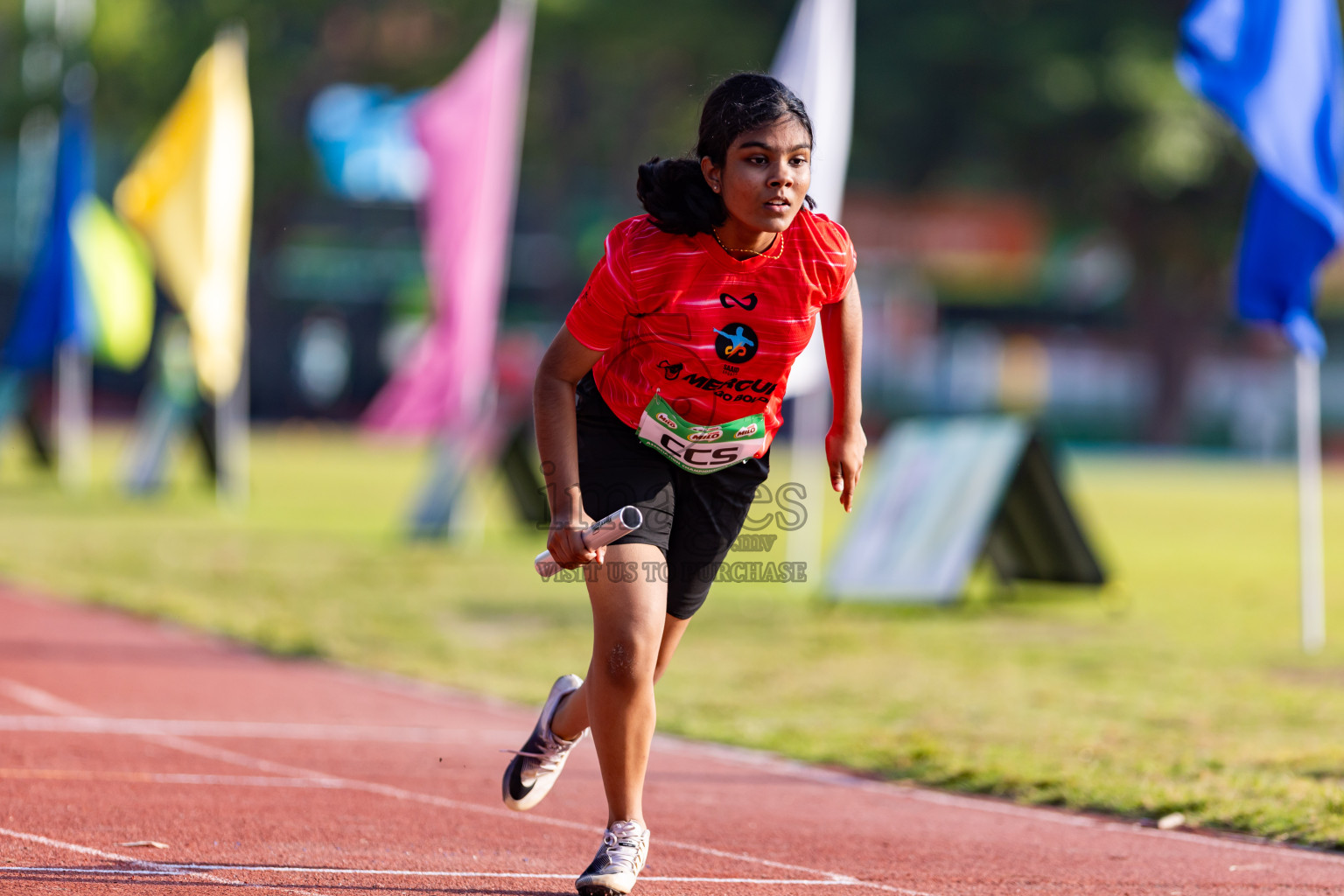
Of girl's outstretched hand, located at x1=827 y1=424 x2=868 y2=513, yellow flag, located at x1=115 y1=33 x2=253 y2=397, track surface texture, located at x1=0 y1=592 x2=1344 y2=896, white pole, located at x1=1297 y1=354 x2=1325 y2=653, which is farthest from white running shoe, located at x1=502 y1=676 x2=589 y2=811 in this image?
yellow flag, located at x1=115 y1=33 x2=253 y2=397

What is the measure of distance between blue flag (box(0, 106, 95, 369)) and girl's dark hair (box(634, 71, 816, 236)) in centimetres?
1888

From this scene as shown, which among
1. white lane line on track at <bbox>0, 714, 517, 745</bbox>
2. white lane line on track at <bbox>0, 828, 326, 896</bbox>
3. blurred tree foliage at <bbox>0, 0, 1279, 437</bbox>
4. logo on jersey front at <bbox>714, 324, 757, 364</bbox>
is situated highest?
blurred tree foliage at <bbox>0, 0, 1279, 437</bbox>

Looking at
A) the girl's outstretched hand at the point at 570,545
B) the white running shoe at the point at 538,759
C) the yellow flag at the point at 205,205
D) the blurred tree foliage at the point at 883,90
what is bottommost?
the white running shoe at the point at 538,759

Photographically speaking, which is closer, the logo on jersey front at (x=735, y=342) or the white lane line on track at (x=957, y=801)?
the logo on jersey front at (x=735, y=342)

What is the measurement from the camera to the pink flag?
16.9 m

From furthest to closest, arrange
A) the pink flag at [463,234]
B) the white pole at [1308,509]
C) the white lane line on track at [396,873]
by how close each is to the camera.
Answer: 1. the pink flag at [463,234]
2. the white pole at [1308,509]
3. the white lane line on track at [396,873]

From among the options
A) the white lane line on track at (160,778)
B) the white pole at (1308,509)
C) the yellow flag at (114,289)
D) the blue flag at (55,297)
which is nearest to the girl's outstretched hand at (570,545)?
the white lane line on track at (160,778)

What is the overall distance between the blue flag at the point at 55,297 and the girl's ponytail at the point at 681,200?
18.9m

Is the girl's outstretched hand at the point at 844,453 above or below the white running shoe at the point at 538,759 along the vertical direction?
above

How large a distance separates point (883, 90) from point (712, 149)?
38830 millimetres

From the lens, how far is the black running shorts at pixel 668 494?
4684 millimetres

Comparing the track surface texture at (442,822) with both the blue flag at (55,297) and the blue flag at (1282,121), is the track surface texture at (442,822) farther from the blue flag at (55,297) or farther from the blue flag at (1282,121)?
the blue flag at (55,297)

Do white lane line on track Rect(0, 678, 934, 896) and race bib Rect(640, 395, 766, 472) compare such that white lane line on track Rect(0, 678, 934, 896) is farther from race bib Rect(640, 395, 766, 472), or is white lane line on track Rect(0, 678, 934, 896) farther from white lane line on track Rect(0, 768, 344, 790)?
race bib Rect(640, 395, 766, 472)

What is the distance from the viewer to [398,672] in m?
9.66
